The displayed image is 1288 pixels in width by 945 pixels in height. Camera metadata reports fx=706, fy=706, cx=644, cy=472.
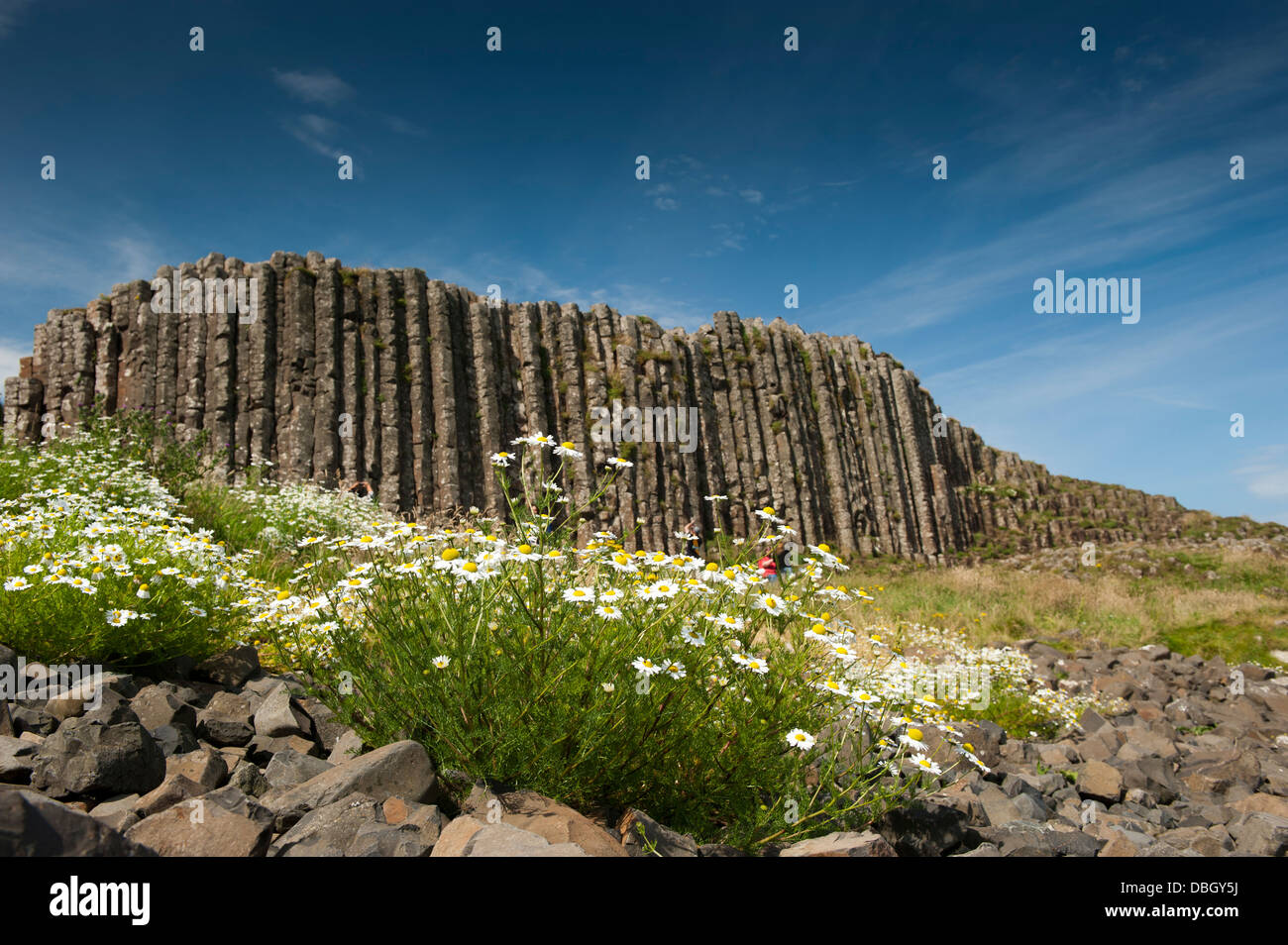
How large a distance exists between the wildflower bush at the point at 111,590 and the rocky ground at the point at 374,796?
242mm

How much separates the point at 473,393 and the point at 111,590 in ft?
40.8

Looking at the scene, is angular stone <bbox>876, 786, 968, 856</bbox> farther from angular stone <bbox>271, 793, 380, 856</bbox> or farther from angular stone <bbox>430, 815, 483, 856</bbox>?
angular stone <bbox>271, 793, 380, 856</bbox>

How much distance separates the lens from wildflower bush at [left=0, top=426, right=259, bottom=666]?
4230 mm

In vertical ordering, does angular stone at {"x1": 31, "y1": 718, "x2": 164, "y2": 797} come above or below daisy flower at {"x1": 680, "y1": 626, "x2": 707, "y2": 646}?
below

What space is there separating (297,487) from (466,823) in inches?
450

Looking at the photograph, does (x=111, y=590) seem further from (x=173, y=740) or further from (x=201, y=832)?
(x=201, y=832)

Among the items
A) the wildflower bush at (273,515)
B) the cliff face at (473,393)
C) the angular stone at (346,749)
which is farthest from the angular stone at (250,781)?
the cliff face at (473,393)

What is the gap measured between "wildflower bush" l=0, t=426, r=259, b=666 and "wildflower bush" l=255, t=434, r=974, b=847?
5.39 feet

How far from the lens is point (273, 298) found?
1498 centimetres

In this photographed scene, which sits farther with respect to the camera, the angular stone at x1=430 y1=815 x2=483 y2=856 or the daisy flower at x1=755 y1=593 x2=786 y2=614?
the daisy flower at x1=755 y1=593 x2=786 y2=614

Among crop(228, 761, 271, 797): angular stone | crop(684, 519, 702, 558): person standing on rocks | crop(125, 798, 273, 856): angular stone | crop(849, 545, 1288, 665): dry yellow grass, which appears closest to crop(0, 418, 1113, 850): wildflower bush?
crop(684, 519, 702, 558): person standing on rocks

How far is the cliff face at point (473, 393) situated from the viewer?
14094 millimetres

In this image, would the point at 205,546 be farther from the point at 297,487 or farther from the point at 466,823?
the point at 297,487
